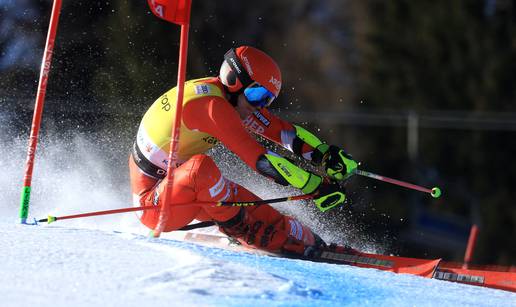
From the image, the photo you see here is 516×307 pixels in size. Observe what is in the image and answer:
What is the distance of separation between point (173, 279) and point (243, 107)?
1.93 metres

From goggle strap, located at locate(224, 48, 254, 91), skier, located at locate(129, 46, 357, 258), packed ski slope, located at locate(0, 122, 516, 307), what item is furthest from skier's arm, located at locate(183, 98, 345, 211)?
packed ski slope, located at locate(0, 122, 516, 307)

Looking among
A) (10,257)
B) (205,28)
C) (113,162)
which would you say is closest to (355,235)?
(113,162)

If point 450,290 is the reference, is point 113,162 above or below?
above

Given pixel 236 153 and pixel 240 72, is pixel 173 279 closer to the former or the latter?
pixel 236 153

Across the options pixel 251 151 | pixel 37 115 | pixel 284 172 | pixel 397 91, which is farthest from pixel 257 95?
pixel 397 91

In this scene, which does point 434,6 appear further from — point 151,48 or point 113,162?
point 113,162

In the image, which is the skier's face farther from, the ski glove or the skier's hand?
the skier's hand

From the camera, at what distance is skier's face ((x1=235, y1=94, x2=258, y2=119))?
559 cm

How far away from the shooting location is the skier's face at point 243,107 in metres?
5.59

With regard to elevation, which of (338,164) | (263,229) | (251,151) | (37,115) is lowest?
(263,229)

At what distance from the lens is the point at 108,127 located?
8.49 m

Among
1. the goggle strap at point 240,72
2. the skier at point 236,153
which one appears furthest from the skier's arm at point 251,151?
the goggle strap at point 240,72

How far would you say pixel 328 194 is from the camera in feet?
17.5

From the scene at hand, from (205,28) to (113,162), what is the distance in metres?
2.08
